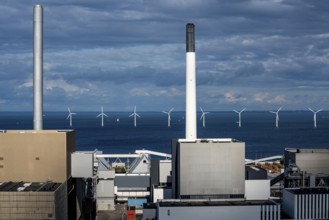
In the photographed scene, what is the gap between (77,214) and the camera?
58.9 m

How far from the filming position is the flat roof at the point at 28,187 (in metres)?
45.7

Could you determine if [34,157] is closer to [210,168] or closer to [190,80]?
[210,168]

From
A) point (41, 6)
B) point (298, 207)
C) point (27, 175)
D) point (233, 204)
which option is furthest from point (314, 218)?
point (41, 6)

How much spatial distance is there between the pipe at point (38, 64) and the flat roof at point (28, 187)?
13.7m

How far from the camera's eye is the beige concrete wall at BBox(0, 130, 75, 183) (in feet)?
174

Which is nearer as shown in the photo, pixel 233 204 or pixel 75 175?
pixel 233 204

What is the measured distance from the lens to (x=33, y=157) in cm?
5328

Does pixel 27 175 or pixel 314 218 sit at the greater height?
pixel 27 175

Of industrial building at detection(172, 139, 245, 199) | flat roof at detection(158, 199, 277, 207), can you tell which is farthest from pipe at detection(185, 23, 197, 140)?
flat roof at detection(158, 199, 277, 207)

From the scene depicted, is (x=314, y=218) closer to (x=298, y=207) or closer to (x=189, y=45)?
(x=298, y=207)

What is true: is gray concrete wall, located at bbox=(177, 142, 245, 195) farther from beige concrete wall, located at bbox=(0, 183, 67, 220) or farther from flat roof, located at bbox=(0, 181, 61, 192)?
beige concrete wall, located at bbox=(0, 183, 67, 220)

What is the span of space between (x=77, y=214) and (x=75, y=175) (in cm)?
484

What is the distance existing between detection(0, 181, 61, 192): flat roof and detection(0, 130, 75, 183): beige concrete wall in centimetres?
250

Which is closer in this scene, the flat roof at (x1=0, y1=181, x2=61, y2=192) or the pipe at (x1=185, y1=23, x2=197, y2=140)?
the flat roof at (x1=0, y1=181, x2=61, y2=192)
